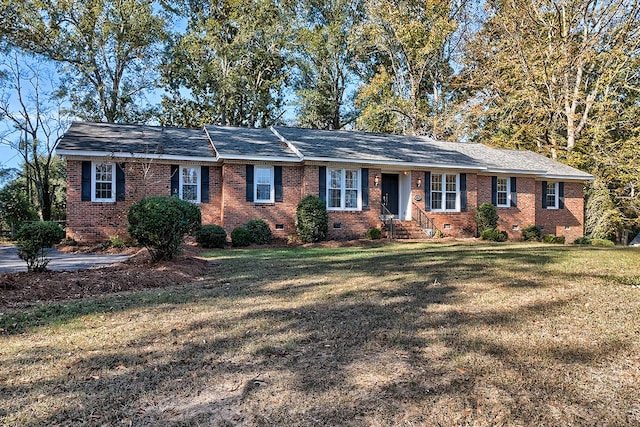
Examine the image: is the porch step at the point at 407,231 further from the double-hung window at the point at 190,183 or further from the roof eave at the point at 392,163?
the double-hung window at the point at 190,183

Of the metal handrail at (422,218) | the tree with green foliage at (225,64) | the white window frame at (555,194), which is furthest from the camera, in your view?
the tree with green foliage at (225,64)

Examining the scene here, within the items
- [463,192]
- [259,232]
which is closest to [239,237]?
[259,232]

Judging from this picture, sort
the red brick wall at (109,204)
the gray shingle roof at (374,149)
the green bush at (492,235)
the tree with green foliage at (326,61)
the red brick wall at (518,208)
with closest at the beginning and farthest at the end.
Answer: the red brick wall at (109,204) → the gray shingle roof at (374,149) → the green bush at (492,235) → the red brick wall at (518,208) → the tree with green foliage at (326,61)

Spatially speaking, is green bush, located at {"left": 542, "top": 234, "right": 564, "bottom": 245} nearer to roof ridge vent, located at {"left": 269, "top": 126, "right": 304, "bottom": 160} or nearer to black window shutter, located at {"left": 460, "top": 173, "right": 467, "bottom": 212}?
black window shutter, located at {"left": 460, "top": 173, "right": 467, "bottom": 212}

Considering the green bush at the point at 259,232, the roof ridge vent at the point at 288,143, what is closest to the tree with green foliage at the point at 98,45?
the roof ridge vent at the point at 288,143

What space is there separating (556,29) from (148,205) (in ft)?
76.8

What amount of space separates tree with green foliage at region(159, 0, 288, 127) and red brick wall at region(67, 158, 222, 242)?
13.1 meters

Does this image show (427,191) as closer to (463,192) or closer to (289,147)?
(463,192)

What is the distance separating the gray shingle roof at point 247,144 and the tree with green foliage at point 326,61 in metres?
11.5

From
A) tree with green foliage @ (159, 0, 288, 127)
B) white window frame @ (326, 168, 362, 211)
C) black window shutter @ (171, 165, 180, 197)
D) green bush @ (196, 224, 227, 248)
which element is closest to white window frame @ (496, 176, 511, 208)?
white window frame @ (326, 168, 362, 211)

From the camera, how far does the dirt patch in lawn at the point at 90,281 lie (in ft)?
18.5

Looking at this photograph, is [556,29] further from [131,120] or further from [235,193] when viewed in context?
[131,120]

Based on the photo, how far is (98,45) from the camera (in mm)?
24453

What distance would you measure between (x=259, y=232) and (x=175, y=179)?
3872 millimetres
